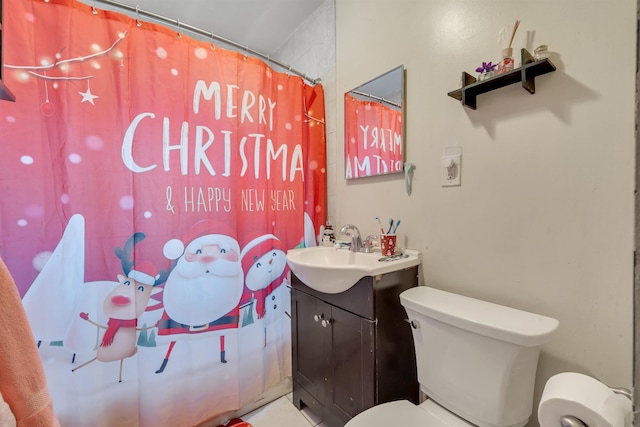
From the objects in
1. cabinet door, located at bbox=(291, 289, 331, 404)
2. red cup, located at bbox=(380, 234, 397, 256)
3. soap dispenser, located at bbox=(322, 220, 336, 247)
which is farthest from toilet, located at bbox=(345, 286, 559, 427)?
soap dispenser, located at bbox=(322, 220, 336, 247)

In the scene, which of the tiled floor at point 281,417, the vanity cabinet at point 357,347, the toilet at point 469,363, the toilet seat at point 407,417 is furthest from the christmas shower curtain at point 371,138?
the tiled floor at point 281,417

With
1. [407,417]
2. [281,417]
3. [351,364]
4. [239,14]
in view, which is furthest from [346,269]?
[239,14]

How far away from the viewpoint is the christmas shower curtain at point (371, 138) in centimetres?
131

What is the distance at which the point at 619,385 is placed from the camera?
76 centimetres

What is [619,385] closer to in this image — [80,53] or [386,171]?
[386,171]

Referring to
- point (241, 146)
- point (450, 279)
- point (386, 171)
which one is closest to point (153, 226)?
point (241, 146)

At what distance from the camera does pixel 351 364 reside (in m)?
1.09

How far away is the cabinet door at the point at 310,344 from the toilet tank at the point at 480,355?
445mm

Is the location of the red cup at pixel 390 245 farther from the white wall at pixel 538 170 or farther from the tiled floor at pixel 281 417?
the tiled floor at pixel 281 417

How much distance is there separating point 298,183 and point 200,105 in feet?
2.21

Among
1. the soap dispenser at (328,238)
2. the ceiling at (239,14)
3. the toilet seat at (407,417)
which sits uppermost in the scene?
the ceiling at (239,14)

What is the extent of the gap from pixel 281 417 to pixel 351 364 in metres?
0.67

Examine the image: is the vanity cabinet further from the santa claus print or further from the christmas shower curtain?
the christmas shower curtain

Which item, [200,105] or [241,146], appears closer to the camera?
[200,105]
